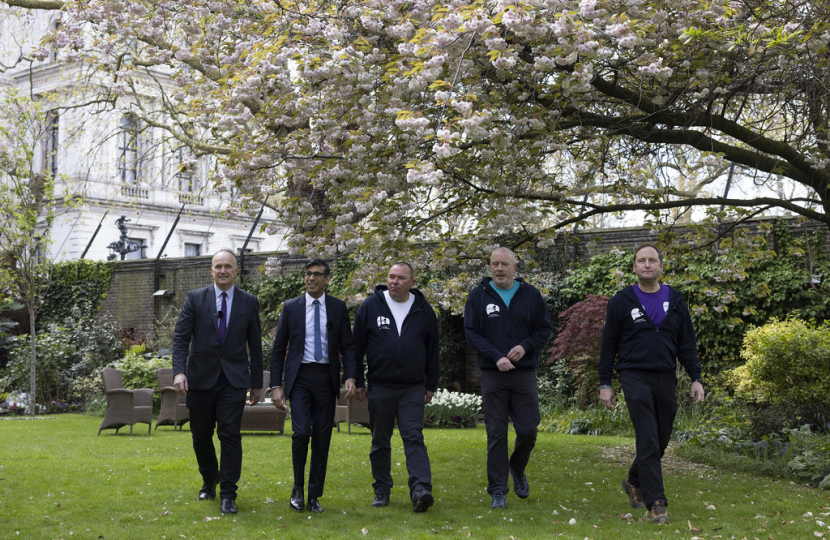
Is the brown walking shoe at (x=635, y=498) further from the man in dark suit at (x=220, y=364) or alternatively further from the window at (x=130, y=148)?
the window at (x=130, y=148)

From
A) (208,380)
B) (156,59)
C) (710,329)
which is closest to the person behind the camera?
(208,380)

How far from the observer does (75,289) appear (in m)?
21.9

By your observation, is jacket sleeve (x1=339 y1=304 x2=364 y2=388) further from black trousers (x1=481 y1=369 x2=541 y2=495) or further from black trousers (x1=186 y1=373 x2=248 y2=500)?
black trousers (x1=481 y1=369 x2=541 y2=495)

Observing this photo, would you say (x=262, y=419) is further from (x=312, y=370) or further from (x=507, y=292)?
(x=507, y=292)

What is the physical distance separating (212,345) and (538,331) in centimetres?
236

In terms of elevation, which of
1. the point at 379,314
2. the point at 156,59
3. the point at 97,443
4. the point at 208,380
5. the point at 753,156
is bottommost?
the point at 97,443

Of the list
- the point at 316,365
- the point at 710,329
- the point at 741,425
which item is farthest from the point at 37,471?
the point at 710,329

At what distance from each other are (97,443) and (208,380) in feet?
19.5

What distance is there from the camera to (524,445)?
6.18 meters

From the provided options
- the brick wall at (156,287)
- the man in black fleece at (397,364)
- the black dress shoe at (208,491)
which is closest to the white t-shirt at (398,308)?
the man in black fleece at (397,364)

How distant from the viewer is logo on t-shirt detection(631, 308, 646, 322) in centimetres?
556

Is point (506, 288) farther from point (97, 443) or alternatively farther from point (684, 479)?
point (97, 443)

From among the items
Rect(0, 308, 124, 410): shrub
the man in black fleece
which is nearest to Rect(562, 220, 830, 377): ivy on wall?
the man in black fleece

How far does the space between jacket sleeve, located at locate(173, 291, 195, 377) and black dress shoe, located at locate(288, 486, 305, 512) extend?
1.16 metres
